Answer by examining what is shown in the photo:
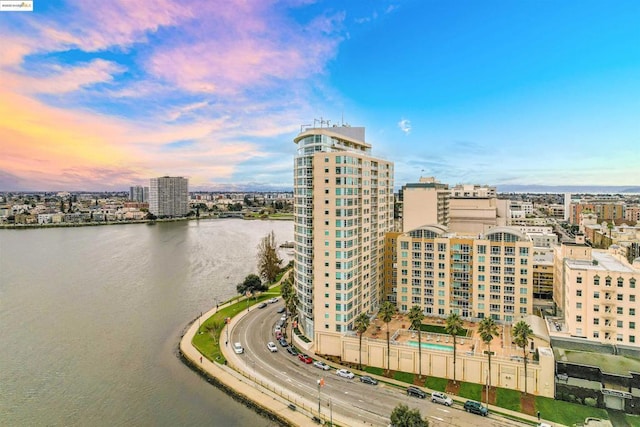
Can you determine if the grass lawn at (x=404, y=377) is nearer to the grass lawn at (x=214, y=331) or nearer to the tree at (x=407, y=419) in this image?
the tree at (x=407, y=419)

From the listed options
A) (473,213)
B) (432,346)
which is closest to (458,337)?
(432,346)

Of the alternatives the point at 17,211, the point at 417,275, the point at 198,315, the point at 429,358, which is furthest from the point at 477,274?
the point at 17,211

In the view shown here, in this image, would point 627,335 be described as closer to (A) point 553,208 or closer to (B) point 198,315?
(B) point 198,315

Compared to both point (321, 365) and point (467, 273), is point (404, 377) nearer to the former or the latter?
point (321, 365)

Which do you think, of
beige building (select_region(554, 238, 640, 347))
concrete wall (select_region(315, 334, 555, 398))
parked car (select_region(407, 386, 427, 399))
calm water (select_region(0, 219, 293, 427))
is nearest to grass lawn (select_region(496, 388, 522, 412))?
concrete wall (select_region(315, 334, 555, 398))

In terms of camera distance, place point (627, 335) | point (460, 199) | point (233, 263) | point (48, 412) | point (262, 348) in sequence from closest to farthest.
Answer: point (48, 412)
point (627, 335)
point (262, 348)
point (460, 199)
point (233, 263)

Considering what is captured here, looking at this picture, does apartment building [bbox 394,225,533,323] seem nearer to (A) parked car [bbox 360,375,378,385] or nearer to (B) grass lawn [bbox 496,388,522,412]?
(B) grass lawn [bbox 496,388,522,412]
